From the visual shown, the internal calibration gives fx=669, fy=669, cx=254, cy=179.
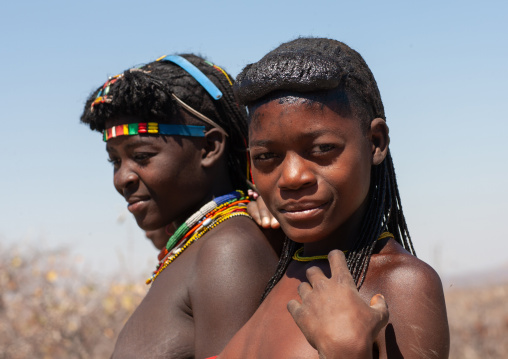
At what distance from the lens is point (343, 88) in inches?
87.0

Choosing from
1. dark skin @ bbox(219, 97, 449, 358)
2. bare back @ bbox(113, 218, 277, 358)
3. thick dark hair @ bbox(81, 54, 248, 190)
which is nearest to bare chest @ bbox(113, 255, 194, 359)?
bare back @ bbox(113, 218, 277, 358)

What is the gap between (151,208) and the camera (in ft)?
10.6

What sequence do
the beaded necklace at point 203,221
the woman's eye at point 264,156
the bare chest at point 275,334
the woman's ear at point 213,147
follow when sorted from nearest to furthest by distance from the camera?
the bare chest at point 275,334, the woman's eye at point 264,156, the beaded necklace at point 203,221, the woman's ear at point 213,147

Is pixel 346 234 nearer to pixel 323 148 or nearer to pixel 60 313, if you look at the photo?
pixel 323 148

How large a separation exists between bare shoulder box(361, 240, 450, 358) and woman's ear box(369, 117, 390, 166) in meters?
0.41

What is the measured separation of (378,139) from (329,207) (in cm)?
33

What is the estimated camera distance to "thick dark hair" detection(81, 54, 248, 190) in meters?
3.24

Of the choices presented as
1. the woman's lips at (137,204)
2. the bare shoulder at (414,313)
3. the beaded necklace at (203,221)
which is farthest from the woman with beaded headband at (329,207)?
the woman's lips at (137,204)

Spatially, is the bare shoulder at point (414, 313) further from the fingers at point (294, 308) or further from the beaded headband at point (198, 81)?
the beaded headband at point (198, 81)

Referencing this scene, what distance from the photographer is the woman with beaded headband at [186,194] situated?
2779 mm

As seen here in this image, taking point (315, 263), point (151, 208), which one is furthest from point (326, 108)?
point (151, 208)

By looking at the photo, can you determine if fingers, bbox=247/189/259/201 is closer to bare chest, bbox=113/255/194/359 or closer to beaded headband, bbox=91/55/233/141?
beaded headband, bbox=91/55/233/141

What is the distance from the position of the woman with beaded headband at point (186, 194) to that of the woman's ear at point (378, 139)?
2.66 feet

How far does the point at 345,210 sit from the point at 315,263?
0.79 feet
